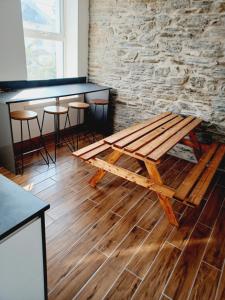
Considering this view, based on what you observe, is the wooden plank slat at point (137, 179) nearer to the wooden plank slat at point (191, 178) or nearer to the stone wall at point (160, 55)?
the wooden plank slat at point (191, 178)

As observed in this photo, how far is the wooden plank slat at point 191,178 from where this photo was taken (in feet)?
6.57

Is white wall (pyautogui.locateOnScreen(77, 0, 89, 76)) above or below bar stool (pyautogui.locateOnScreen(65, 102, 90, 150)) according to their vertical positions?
above

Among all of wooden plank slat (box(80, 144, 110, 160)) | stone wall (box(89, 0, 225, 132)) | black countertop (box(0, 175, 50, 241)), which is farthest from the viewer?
stone wall (box(89, 0, 225, 132))

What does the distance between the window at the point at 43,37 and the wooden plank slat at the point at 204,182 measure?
2808mm

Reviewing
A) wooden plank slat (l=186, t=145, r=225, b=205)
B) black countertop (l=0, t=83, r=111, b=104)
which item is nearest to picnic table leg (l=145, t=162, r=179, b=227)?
wooden plank slat (l=186, t=145, r=225, b=205)

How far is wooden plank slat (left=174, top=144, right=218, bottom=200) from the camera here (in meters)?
2.00

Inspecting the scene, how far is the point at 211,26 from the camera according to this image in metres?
2.84

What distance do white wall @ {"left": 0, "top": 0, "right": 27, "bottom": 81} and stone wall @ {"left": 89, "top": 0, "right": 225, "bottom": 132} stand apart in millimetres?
1412

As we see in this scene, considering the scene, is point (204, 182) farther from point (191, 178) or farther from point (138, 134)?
point (138, 134)

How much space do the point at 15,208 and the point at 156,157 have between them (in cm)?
138

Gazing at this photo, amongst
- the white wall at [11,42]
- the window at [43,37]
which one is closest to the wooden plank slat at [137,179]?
the white wall at [11,42]

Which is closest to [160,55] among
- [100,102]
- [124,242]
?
[100,102]

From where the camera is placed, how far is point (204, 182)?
2.21 meters

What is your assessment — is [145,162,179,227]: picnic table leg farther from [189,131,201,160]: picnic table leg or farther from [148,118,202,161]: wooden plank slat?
[189,131,201,160]: picnic table leg
